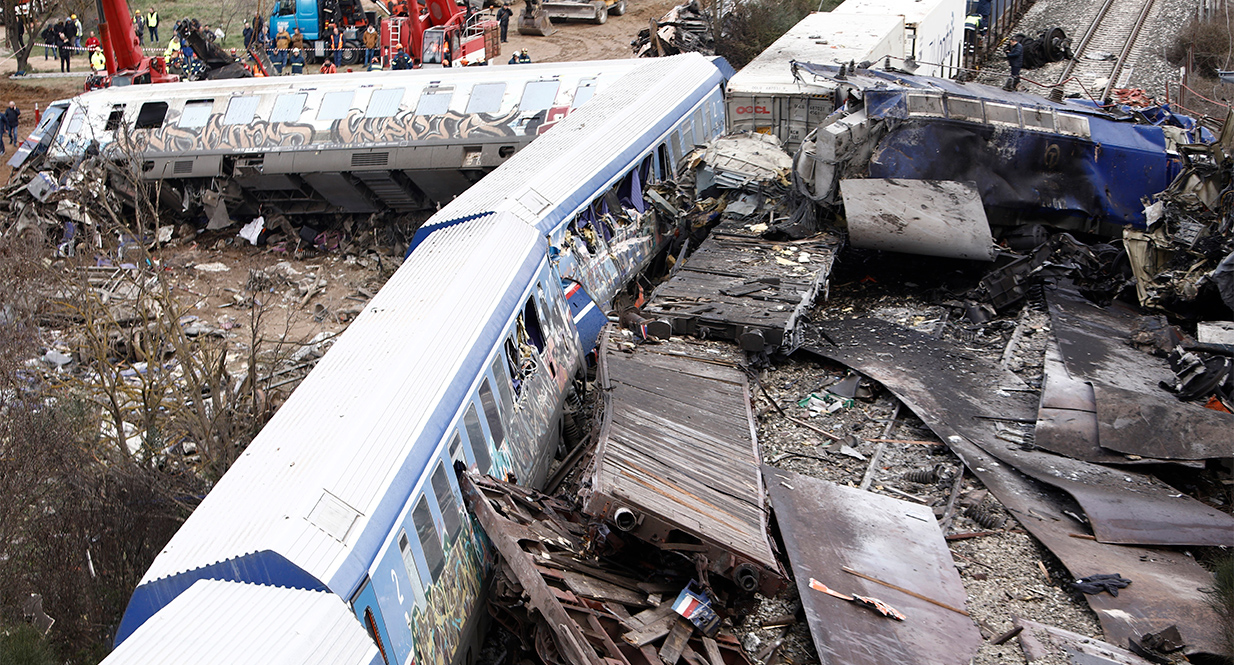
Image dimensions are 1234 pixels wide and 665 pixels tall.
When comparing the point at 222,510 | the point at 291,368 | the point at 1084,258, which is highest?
the point at 222,510

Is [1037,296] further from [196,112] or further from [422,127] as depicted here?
[196,112]

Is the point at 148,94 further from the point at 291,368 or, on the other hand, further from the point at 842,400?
the point at 842,400

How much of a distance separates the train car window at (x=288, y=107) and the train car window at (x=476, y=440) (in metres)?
14.1

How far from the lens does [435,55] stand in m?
29.2

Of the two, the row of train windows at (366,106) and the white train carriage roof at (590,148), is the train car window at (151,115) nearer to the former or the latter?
the row of train windows at (366,106)

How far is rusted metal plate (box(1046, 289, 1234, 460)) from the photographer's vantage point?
10.7 m

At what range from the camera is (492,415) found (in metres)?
10.1

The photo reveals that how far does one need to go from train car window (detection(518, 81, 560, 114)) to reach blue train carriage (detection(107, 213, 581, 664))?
9.58 m

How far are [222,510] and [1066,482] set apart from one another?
8280 mm

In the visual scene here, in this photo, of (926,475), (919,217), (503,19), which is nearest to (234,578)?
(926,475)

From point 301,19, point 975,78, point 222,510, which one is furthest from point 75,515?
point 301,19

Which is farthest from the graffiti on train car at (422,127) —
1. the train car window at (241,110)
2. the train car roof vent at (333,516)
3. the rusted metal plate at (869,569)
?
the train car roof vent at (333,516)

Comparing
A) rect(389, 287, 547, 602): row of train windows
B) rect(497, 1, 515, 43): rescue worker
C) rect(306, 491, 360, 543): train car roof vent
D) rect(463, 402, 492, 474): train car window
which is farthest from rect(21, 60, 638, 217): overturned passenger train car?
rect(497, 1, 515, 43): rescue worker

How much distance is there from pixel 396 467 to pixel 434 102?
14852mm
